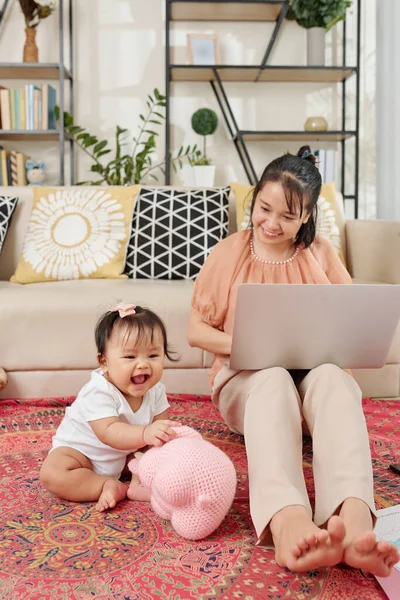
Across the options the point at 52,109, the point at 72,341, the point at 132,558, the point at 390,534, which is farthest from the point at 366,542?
the point at 52,109

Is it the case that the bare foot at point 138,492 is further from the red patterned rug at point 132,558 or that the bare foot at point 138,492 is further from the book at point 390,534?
the book at point 390,534

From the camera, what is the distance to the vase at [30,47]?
350 centimetres

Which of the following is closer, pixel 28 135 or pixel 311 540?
pixel 311 540

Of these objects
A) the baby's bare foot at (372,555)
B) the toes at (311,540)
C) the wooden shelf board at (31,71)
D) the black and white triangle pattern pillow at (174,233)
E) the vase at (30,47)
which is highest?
the vase at (30,47)

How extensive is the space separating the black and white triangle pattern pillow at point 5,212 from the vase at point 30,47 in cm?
131

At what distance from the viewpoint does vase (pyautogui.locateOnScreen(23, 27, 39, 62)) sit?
350 cm

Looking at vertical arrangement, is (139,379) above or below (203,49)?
below

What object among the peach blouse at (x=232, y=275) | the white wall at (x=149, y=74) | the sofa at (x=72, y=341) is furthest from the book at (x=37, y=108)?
the peach blouse at (x=232, y=275)

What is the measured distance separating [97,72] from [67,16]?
0.36 metres

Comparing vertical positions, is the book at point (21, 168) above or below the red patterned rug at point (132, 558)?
above

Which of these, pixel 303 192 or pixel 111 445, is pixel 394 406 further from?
pixel 111 445

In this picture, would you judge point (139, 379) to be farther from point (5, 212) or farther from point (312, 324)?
point (5, 212)

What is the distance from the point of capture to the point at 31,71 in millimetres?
3564

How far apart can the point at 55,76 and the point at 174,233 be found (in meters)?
1.69
